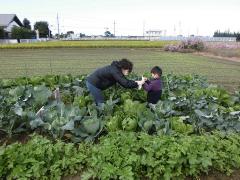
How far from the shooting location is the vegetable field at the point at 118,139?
3.65 metres

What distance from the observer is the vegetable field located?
12.0 feet

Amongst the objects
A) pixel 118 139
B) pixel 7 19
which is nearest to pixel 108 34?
pixel 7 19

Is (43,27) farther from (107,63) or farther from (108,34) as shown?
(107,63)

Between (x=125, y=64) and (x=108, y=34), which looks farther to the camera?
(x=108, y=34)

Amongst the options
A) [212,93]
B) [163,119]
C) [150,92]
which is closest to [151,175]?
[163,119]

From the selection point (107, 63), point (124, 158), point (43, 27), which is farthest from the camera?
point (43, 27)

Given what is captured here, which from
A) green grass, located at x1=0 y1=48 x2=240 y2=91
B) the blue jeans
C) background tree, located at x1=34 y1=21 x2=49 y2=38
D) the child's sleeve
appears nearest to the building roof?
background tree, located at x1=34 y1=21 x2=49 y2=38

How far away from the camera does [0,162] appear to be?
3.64 m

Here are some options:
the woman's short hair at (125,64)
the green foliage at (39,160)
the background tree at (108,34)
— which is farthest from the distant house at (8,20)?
the green foliage at (39,160)

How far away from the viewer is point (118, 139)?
12.8 ft

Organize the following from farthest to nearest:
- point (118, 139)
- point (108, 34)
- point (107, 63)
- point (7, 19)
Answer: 1. point (108, 34)
2. point (7, 19)
3. point (107, 63)
4. point (118, 139)

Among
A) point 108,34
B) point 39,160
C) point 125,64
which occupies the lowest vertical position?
point 108,34

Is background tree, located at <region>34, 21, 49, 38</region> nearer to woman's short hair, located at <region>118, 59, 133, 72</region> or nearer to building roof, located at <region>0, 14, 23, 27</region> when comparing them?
building roof, located at <region>0, 14, 23, 27</region>

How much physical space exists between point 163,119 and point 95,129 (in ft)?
3.19
